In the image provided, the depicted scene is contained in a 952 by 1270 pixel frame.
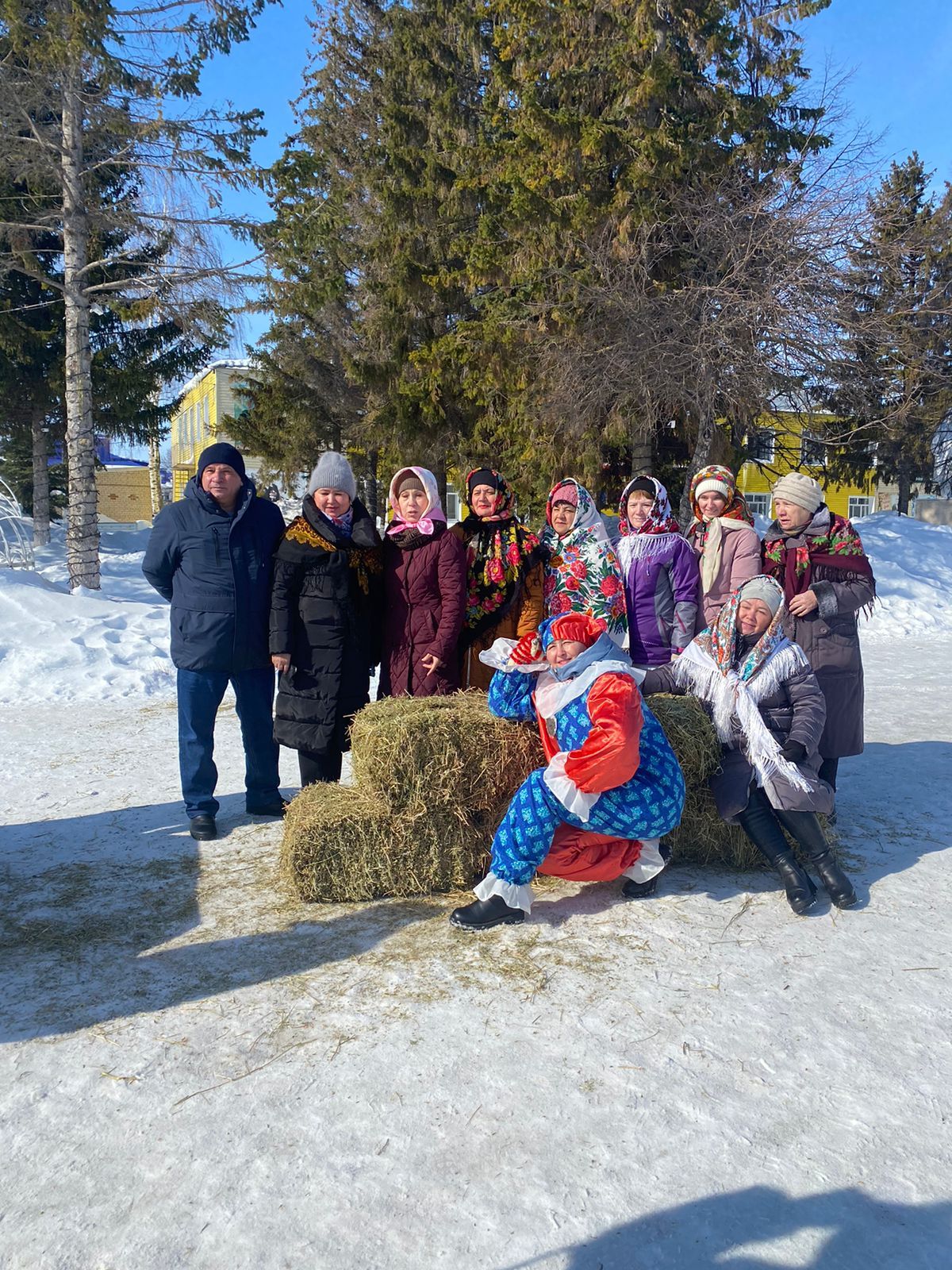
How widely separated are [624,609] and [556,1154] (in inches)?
114

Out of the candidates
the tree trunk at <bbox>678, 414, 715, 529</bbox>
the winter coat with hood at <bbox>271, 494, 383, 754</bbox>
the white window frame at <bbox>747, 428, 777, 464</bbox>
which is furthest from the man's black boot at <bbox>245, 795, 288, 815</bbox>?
the white window frame at <bbox>747, 428, 777, 464</bbox>

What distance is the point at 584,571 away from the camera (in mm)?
4559

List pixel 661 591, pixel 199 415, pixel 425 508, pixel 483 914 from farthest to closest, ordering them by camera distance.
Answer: pixel 199 415 → pixel 661 591 → pixel 425 508 → pixel 483 914

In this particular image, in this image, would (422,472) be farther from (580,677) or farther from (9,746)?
(9,746)

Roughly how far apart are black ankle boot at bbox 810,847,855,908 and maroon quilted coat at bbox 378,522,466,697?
1.83m

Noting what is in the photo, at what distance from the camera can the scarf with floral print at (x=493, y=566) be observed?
4.56 m

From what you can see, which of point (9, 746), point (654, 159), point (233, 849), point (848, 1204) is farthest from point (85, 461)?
point (848, 1204)

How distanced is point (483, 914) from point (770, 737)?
1.39 meters

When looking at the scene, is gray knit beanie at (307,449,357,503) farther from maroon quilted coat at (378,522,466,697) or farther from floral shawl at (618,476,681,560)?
floral shawl at (618,476,681,560)

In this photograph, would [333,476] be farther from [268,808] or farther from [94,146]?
[94,146]

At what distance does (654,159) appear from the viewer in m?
12.9

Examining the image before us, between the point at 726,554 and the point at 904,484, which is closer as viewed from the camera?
the point at 726,554

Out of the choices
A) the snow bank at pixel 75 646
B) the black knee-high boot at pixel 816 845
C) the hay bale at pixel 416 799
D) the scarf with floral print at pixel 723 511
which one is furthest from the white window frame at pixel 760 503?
the hay bale at pixel 416 799

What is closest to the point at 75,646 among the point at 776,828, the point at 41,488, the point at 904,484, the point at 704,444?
the point at 776,828
